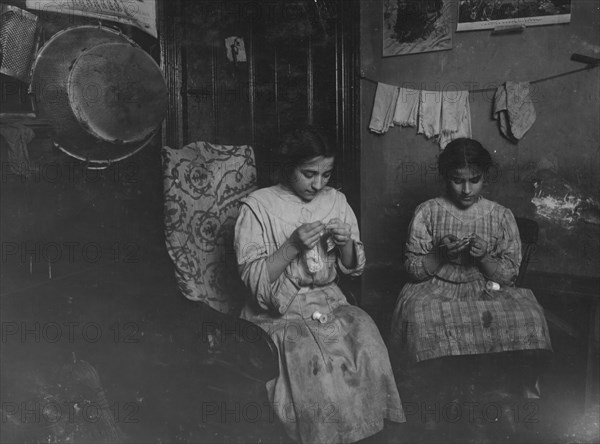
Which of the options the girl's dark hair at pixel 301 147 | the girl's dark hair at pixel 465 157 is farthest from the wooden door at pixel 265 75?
the girl's dark hair at pixel 465 157

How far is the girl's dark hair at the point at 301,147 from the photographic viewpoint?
93.8 inches

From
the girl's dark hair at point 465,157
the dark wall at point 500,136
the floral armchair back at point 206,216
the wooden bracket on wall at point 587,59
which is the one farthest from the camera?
the dark wall at point 500,136

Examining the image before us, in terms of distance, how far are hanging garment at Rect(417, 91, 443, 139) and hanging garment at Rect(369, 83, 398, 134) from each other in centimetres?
20

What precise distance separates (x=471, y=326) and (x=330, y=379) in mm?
833

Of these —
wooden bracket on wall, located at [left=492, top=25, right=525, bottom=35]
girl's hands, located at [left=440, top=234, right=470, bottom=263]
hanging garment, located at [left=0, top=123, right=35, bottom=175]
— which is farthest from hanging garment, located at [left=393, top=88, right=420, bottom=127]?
hanging garment, located at [left=0, top=123, right=35, bottom=175]

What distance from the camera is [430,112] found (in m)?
3.98

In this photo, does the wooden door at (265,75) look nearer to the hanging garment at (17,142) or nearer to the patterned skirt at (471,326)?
the hanging garment at (17,142)

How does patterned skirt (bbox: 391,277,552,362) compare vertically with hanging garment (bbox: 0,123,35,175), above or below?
below

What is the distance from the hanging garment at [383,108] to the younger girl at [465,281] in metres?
1.28

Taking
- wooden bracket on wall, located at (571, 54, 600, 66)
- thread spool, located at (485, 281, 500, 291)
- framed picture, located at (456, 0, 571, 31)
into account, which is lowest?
thread spool, located at (485, 281, 500, 291)

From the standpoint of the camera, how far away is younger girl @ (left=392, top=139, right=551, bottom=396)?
2635 mm

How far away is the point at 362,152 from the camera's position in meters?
4.25

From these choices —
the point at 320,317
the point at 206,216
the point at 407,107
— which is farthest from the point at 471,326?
the point at 407,107

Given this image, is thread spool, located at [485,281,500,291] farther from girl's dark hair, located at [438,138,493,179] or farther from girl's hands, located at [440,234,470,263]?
girl's dark hair, located at [438,138,493,179]
